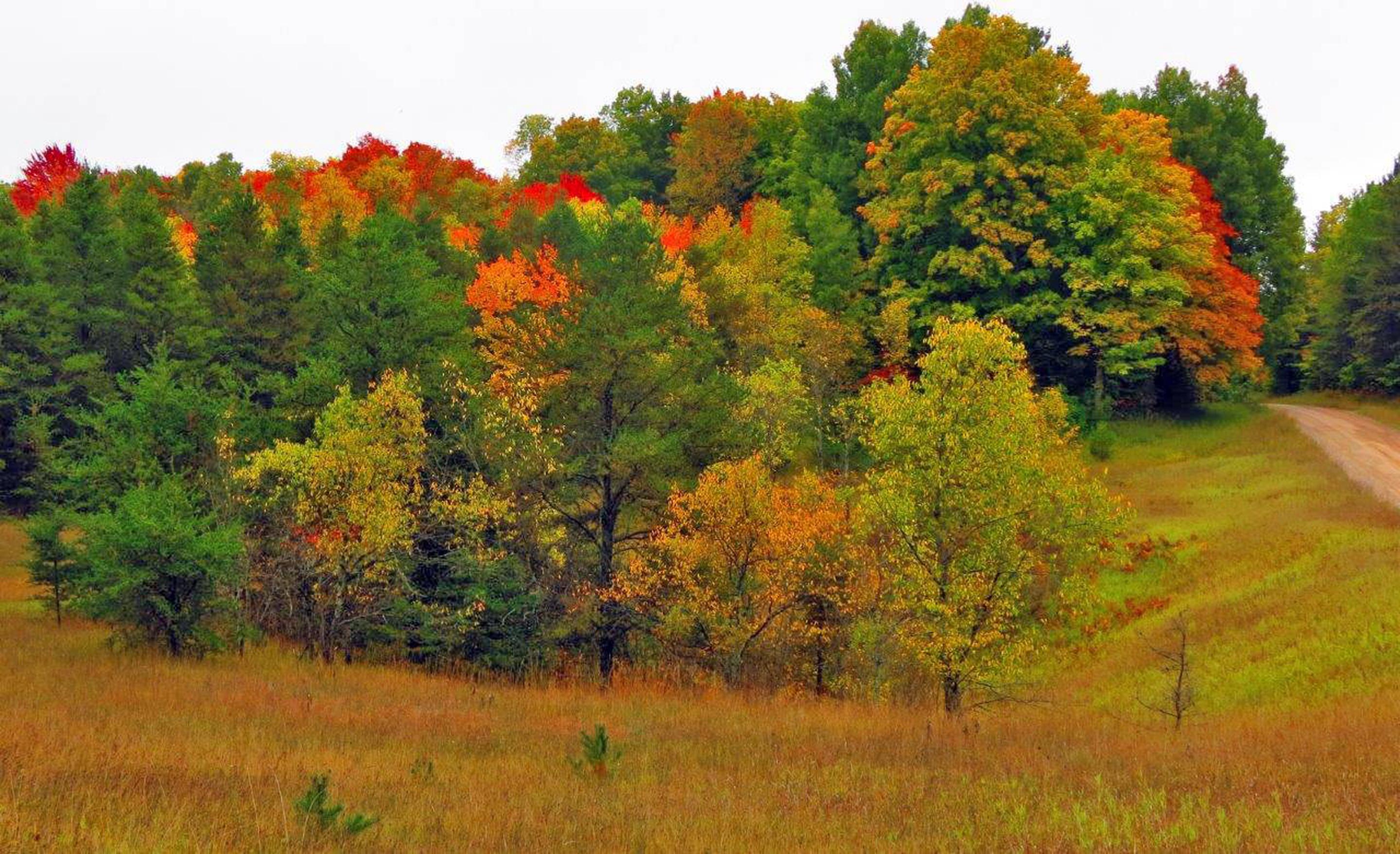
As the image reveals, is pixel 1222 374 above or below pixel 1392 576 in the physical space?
above

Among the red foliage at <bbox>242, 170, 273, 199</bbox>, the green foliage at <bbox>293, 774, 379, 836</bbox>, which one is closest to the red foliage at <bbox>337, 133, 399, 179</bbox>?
the red foliage at <bbox>242, 170, 273, 199</bbox>

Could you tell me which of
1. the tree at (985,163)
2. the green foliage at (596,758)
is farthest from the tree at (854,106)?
the green foliage at (596,758)

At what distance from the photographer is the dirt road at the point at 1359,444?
33.2 metres

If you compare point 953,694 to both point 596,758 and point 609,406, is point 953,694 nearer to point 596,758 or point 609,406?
point 596,758

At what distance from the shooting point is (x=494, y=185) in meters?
94.1

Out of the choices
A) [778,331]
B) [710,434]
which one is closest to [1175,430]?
[778,331]

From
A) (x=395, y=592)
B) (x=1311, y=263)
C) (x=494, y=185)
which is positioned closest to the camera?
(x=395, y=592)

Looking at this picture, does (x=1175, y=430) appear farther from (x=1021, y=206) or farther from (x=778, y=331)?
(x=778, y=331)

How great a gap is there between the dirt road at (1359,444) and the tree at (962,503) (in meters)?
16.0

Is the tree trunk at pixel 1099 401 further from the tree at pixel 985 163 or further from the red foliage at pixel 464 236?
the red foliage at pixel 464 236

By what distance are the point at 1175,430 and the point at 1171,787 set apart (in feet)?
133

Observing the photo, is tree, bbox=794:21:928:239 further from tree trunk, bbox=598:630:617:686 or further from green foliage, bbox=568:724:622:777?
green foliage, bbox=568:724:622:777

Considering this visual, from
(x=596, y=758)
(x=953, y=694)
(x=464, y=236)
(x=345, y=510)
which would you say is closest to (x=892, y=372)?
(x=953, y=694)

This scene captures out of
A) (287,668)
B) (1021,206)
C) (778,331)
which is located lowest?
(287,668)
